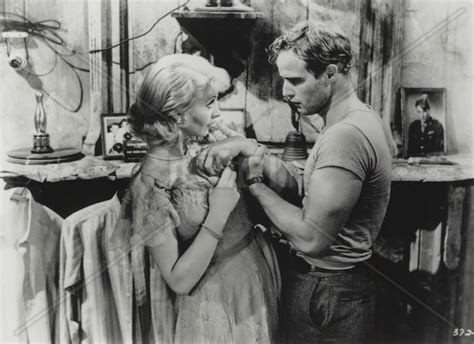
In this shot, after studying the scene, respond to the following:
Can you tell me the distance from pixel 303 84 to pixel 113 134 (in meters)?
0.70

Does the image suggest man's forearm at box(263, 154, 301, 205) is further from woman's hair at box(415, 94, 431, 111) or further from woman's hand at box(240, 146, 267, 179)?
woman's hair at box(415, 94, 431, 111)

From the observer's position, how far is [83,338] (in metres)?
1.88

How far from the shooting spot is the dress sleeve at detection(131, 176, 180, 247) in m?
1.73

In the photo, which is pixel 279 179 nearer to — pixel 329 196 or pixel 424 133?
pixel 329 196

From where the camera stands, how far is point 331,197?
1657 millimetres

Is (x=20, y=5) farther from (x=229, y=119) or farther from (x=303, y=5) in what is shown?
(x=303, y=5)

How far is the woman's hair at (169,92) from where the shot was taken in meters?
1.70

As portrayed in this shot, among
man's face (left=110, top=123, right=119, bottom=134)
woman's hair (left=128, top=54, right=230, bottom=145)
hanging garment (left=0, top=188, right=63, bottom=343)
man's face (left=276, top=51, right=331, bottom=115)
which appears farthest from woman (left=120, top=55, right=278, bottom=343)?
hanging garment (left=0, top=188, right=63, bottom=343)

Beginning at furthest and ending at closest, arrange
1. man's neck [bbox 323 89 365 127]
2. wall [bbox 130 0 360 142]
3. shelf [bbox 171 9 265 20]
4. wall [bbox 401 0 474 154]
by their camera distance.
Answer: wall [bbox 401 0 474 154]
wall [bbox 130 0 360 142]
shelf [bbox 171 9 265 20]
man's neck [bbox 323 89 365 127]

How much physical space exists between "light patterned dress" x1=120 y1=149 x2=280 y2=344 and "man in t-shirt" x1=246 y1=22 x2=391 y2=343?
0.10 meters

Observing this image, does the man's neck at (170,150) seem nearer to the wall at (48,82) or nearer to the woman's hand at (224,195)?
the woman's hand at (224,195)

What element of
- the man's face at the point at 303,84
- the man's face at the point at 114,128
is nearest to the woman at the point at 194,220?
the man's face at the point at 114,128

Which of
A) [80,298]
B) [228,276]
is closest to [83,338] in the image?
[80,298]

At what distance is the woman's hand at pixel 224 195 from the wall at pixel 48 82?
2.01 ft
